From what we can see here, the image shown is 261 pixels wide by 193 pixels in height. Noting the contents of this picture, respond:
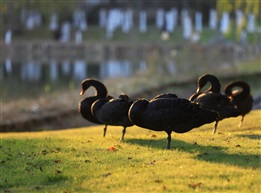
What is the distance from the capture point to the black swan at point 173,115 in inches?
414

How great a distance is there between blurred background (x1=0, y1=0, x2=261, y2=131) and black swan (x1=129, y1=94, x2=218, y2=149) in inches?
466

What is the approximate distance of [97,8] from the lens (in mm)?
83312

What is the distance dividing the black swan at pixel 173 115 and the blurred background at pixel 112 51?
11834 millimetres

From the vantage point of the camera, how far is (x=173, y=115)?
34.4 ft

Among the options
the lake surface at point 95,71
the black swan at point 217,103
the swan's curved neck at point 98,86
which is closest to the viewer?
the black swan at point 217,103

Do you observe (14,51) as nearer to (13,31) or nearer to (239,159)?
(13,31)

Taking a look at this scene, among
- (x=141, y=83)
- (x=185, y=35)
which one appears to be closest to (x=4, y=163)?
(x=141, y=83)

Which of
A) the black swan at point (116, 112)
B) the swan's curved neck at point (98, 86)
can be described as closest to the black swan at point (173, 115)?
the black swan at point (116, 112)

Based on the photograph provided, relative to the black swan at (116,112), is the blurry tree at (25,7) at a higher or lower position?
higher

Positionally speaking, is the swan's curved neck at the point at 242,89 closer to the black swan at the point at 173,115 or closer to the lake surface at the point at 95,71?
the black swan at the point at 173,115

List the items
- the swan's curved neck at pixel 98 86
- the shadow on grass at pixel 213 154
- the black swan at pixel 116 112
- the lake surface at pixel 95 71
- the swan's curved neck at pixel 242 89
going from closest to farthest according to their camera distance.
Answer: the shadow on grass at pixel 213 154, the black swan at pixel 116 112, the swan's curved neck at pixel 98 86, the swan's curved neck at pixel 242 89, the lake surface at pixel 95 71

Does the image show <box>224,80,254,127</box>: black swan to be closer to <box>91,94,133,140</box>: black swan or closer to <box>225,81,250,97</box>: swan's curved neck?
<box>225,81,250,97</box>: swan's curved neck

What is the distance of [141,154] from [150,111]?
0.71 metres

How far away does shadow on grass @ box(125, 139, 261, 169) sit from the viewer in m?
9.22
